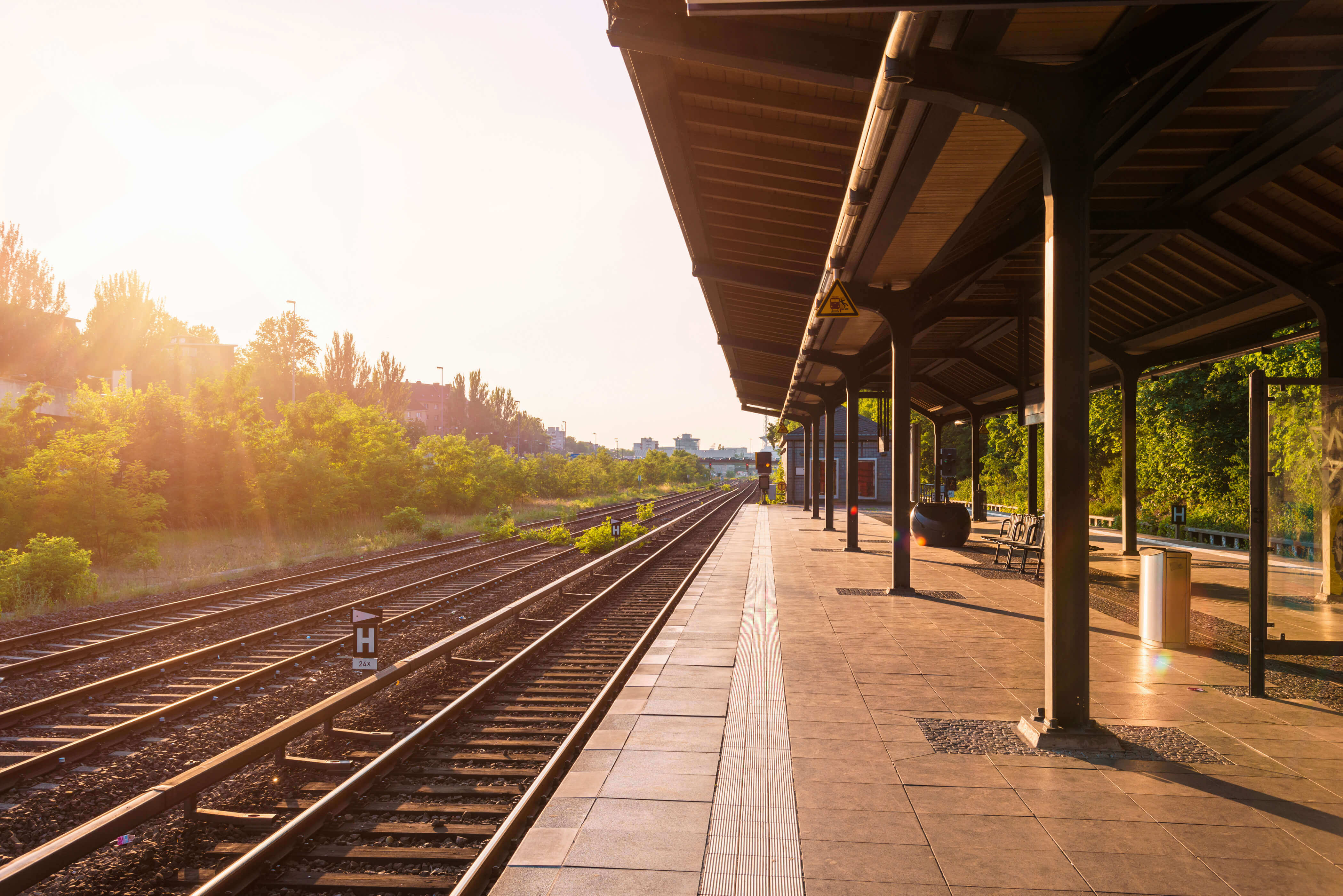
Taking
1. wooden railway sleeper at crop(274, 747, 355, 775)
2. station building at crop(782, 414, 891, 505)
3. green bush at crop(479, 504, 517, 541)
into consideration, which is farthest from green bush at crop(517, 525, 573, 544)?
station building at crop(782, 414, 891, 505)

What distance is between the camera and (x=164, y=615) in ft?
35.4

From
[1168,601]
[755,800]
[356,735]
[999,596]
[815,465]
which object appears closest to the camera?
[755,800]

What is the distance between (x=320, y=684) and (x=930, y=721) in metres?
5.53

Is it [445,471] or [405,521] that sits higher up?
[445,471]

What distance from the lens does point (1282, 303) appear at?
34.6 ft

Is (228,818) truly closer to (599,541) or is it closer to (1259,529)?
(1259,529)

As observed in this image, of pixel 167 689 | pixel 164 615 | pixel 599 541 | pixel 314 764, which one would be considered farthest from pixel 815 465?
pixel 314 764

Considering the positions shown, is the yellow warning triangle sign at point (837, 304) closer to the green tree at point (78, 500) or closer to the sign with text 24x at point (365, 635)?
the sign with text 24x at point (365, 635)

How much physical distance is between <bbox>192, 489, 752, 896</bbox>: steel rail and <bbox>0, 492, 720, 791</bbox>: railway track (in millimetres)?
1299

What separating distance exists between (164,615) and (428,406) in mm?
117577

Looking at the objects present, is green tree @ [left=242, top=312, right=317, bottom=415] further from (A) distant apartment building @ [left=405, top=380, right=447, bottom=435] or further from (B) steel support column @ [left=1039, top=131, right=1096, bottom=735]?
(B) steel support column @ [left=1039, top=131, right=1096, bottom=735]

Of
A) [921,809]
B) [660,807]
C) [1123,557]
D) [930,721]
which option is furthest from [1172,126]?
[1123,557]

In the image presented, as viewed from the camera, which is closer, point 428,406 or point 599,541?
point 599,541

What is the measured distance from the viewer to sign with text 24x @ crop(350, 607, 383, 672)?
6.15m
